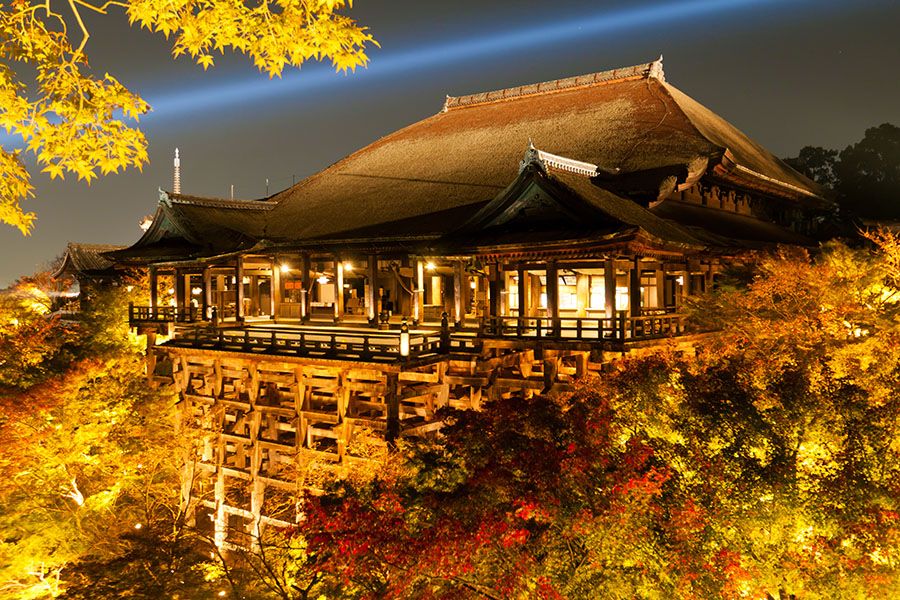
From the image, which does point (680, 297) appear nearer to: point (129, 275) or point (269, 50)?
point (269, 50)

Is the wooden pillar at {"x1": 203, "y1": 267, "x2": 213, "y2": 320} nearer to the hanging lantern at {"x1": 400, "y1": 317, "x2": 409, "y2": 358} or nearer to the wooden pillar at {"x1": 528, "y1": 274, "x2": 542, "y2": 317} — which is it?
the hanging lantern at {"x1": 400, "y1": 317, "x2": 409, "y2": 358}

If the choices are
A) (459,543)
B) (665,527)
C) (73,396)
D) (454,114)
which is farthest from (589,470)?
(454,114)

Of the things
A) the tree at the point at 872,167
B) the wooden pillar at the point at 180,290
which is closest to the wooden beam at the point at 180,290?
the wooden pillar at the point at 180,290

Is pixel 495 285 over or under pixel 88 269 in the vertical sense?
under

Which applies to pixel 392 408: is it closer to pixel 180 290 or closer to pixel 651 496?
pixel 651 496

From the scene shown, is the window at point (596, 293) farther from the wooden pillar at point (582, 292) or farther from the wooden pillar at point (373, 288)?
the wooden pillar at point (373, 288)

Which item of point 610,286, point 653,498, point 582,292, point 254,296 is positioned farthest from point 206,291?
point 653,498

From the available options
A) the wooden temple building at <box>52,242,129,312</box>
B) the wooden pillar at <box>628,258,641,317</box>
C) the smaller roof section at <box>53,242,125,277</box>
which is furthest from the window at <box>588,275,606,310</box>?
the smaller roof section at <box>53,242,125,277</box>

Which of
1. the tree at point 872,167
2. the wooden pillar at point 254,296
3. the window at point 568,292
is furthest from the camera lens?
the tree at point 872,167
